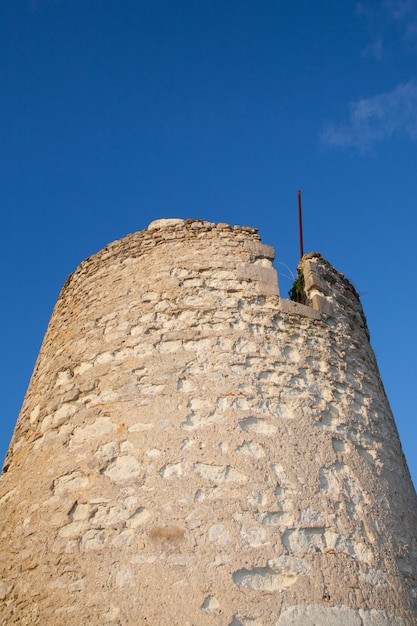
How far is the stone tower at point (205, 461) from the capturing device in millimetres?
3578

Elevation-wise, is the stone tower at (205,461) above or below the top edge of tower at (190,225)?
below

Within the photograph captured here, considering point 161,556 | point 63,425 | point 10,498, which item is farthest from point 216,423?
point 10,498

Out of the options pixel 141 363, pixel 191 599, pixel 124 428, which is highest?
pixel 141 363

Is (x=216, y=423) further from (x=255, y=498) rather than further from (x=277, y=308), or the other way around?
(x=277, y=308)

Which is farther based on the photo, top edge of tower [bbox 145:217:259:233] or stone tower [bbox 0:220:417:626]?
top edge of tower [bbox 145:217:259:233]

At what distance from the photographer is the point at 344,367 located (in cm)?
505

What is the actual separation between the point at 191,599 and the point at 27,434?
2308mm

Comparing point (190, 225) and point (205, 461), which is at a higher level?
point (190, 225)

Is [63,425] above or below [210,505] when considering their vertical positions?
above

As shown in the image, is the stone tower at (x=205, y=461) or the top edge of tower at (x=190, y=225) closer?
the stone tower at (x=205, y=461)

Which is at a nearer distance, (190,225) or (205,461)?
(205,461)

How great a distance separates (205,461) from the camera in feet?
13.1

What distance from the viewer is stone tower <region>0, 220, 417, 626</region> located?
3.58 metres

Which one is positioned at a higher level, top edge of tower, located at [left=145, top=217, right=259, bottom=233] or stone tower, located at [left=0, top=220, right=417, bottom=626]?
Result: top edge of tower, located at [left=145, top=217, right=259, bottom=233]
